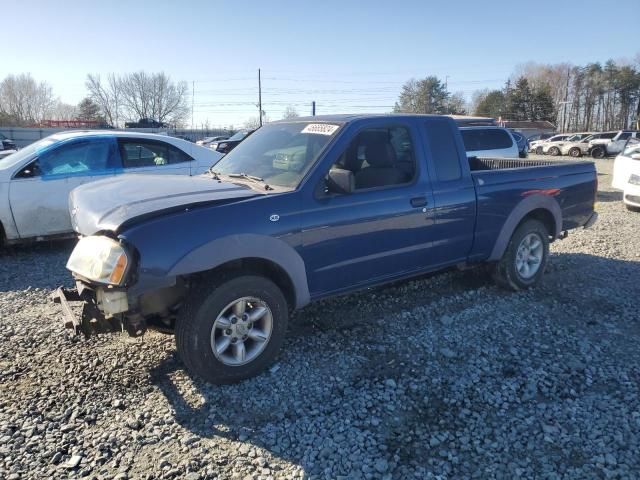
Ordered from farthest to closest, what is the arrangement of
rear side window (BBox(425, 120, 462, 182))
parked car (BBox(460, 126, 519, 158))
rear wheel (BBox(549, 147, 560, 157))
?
rear wheel (BBox(549, 147, 560, 157)), parked car (BBox(460, 126, 519, 158)), rear side window (BBox(425, 120, 462, 182))

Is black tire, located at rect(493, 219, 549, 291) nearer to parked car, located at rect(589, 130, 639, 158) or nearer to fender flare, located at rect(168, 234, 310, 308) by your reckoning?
fender flare, located at rect(168, 234, 310, 308)

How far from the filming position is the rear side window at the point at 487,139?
1177 cm

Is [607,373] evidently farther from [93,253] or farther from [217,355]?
[93,253]

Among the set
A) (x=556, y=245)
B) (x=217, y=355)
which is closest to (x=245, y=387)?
(x=217, y=355)

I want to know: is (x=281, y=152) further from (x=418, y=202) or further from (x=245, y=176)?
(x=418, y=202)

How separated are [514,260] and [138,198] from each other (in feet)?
12.9

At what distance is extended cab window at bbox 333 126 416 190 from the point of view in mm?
3959

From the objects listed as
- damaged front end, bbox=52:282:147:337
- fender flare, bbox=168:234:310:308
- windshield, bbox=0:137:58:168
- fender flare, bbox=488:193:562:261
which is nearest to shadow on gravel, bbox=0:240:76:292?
windshield, bbox=0:137:58:168

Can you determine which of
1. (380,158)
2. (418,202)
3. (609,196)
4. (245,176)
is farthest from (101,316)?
(609,196)

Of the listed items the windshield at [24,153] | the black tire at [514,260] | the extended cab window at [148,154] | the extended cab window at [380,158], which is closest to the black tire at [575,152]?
the black tire at [514,260]

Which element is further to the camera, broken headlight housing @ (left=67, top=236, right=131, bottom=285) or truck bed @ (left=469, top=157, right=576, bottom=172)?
truck bed @ (left=469, top=157, right=576, bottom=172)

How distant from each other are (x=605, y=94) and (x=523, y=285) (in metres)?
87.8

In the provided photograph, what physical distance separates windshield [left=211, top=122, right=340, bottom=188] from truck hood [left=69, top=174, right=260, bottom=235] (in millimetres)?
313

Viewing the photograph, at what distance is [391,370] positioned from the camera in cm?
360
